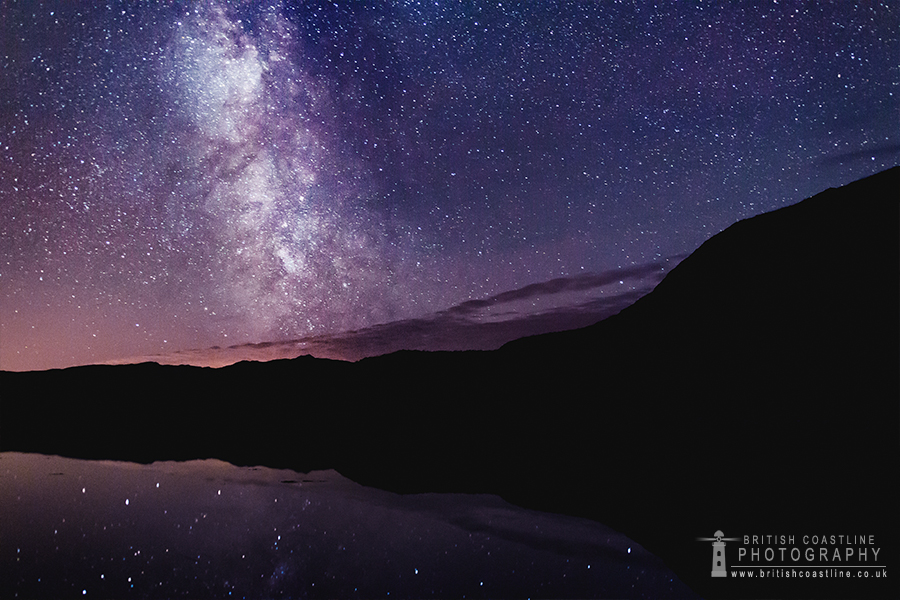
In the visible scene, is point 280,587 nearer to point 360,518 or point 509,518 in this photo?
point 360,518

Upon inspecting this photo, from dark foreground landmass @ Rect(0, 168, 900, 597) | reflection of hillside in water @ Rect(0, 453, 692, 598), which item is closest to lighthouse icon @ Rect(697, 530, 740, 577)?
dark foreground landmass @ Rect(0, 168, 900, 597)

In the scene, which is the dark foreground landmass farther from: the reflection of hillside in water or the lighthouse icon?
the reflection of hillside in water

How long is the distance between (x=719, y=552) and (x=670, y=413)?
96.2 feet

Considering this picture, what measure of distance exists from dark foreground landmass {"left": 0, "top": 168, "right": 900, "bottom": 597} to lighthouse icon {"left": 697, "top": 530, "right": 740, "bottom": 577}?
0.14 metres

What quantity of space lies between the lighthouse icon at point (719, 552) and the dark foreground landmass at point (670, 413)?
14 centimetres

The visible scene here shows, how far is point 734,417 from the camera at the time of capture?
30906 mm

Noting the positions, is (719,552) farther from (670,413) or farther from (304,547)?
(670,413)

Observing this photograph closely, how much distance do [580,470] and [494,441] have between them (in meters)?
10.1

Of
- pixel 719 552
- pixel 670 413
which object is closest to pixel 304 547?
pixel 719 552

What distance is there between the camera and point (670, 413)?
3447 centimetres

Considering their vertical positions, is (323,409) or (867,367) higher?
(867,367)

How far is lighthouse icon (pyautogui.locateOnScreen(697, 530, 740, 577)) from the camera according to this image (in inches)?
273

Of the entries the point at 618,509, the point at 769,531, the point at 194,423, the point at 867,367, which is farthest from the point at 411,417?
the point at 769,531

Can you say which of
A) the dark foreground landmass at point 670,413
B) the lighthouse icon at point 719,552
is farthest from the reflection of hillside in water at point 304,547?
the dark foreground landmass at point 670,413
